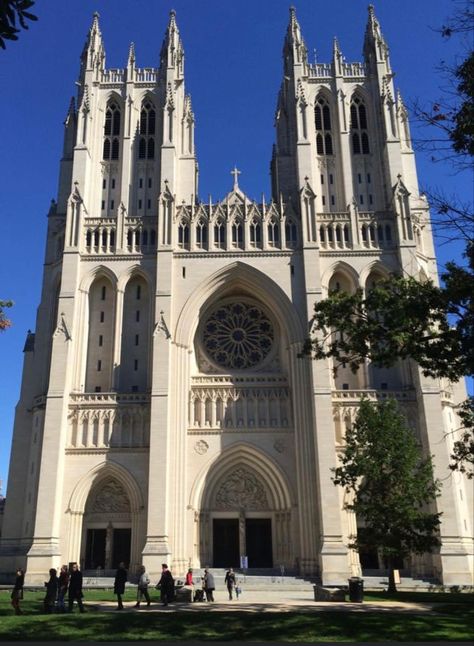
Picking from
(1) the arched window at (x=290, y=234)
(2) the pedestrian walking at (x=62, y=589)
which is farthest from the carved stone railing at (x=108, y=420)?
(2) the pedestrian walking at (x=62, y=589)

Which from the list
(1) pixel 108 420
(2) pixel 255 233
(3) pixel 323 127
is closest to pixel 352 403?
(2) pixel 255 233

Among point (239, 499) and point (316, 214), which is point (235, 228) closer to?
point (316, 214)

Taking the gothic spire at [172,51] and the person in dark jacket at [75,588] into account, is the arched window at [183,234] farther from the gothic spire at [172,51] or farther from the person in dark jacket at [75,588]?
the person in dark jacket at [75,588]

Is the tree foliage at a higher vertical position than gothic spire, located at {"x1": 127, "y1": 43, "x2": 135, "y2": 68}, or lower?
lower

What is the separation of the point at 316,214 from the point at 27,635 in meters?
34.3

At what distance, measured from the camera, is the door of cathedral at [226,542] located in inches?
1512

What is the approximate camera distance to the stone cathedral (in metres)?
37.2

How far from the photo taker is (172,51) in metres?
50.7

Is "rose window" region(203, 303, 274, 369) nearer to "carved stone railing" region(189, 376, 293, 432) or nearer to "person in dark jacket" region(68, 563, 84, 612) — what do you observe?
"carved stone railing" region(189, 376, 293, 432)

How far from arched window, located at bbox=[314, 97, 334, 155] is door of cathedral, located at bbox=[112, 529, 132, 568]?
30.7 metres

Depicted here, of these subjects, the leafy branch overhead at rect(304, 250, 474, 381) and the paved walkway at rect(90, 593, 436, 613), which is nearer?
the leafy branch overhead at rect(304, 250, 474, 381)

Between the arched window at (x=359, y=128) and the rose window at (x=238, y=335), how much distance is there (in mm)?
15035

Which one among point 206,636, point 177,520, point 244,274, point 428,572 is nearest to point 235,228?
point 244,274

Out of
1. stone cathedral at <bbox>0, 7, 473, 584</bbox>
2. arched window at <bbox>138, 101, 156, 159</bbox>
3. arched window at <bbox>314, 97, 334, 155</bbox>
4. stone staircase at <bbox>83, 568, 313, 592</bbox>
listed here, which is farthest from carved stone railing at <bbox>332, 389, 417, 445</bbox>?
arched window at <bbox>138, 101, 156, 159</bbox>
